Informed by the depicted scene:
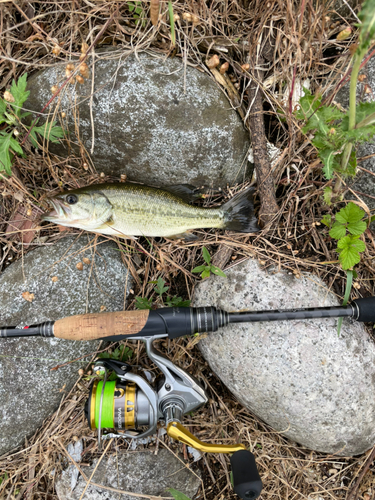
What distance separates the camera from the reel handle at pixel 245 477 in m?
2.11

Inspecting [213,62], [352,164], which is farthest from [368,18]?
[213,62]

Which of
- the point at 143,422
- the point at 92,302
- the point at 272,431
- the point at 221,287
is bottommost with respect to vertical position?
the point at 272,431

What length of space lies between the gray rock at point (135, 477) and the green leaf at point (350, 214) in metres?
2.53

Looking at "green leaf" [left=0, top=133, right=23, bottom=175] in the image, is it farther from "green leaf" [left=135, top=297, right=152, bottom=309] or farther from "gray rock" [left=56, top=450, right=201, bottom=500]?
"gray rock" [left=56, top=450, right=201, bottom=500]

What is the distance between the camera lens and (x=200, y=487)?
3107 millimetres

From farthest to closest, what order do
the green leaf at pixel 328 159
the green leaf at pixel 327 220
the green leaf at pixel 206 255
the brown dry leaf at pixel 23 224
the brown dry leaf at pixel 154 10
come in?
the brown dry leaf at pixel 23 224 → the green leaf at pixel 206 255 → the green leaf at pixel 327 220 → the brown dry leaf at pixel 154 10 → the green leaf at pixel 328 159

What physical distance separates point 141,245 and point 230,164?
113 cm

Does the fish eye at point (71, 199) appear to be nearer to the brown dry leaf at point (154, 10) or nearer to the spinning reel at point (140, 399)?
the spinning reel at point (140, 399)

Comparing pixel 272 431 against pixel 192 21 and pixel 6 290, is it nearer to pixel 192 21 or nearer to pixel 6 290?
pixel 6 290

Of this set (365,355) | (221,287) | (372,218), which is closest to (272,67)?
(372,218)

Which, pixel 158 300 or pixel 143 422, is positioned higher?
pixel 158 300

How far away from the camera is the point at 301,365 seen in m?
2.78

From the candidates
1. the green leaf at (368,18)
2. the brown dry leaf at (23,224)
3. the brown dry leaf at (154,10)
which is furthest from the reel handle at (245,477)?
the brown dry leaf at (154,10)

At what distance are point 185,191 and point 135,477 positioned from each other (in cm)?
259
